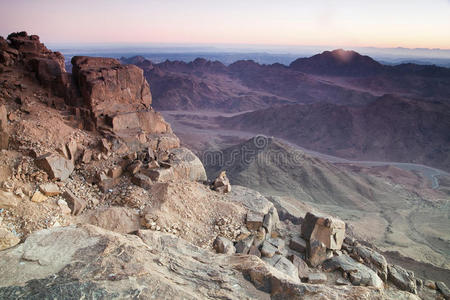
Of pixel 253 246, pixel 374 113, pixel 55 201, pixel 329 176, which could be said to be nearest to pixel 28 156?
pixel 55 201

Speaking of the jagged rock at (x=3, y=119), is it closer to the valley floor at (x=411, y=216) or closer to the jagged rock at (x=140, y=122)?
the jagged rock at (x=140, y=122)

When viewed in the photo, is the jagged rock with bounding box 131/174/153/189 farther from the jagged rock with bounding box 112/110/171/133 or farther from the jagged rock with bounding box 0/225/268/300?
the jagged rock with bounding box 0/225/268/300

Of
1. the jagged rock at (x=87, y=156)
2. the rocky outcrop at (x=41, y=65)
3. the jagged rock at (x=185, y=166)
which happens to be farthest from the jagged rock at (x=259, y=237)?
the rocky outcrop at (x=41, y=65)

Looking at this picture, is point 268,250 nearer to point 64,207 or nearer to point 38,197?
point 64,207

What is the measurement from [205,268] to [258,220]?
448 cm

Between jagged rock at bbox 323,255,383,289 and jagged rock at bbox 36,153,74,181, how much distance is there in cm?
896

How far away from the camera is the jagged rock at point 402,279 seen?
30.0ft

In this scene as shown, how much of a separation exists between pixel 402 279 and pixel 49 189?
1166 cm

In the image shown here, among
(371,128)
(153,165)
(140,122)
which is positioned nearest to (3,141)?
(153,165)

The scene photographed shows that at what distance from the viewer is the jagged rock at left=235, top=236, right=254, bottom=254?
8.56m

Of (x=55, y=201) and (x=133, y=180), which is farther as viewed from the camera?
(x=133, y=180)

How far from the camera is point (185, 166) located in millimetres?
11492

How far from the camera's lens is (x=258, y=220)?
9.87 m

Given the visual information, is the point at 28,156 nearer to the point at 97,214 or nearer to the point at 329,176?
the point at 97,214
